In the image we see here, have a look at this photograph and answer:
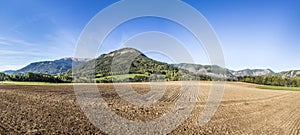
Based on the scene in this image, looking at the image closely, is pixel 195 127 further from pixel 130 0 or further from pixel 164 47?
pixel 130 0

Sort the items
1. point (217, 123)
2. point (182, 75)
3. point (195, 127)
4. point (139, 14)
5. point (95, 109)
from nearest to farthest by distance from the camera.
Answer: point (139, 14) < point (195, 127) < point (217, 123) < point (95, 109) < point (182, 75)

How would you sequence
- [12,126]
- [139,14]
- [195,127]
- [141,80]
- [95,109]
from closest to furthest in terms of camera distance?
1. [12,126]
2. [139,14]
3. [195,127]
4. [95,109]
5. [141,80]

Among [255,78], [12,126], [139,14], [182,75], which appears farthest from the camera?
[255,78]

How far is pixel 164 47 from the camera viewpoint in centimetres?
1750

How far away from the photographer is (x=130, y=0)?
11.8 m

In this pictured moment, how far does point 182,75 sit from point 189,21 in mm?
66599

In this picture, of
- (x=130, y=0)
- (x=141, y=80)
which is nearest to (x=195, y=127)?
(x=130, y=0)

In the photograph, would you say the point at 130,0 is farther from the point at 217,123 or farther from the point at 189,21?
the point at 217,123

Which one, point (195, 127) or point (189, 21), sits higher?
point (189, 21)

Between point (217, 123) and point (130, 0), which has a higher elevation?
point (130, 0)

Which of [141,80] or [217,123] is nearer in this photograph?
[217,123]

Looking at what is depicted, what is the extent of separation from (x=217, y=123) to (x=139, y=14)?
930cm

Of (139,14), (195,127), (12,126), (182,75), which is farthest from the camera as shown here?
(182,75)

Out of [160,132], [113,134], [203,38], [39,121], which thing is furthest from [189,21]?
[39,121]
